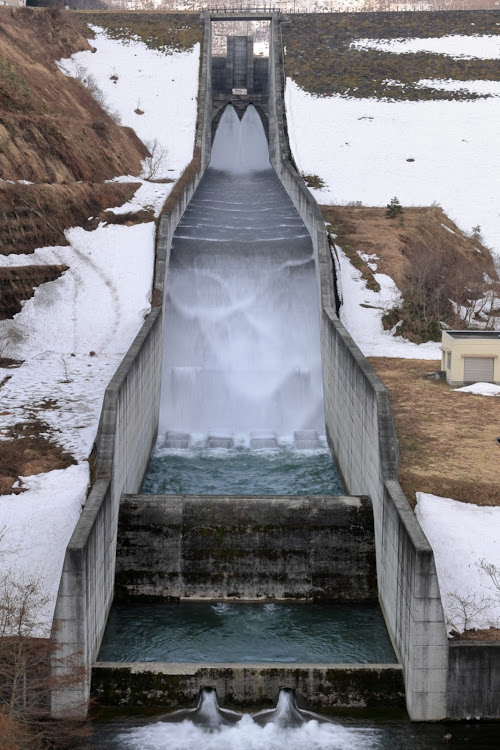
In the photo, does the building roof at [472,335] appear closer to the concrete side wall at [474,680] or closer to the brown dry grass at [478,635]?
the brown dry grass at [478,635]

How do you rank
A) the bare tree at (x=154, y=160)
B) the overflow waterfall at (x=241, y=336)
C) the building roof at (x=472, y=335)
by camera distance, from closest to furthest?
the building roof at (x=472, y=335), the overflow waterfall at (x=241, y=336), the bare tree at (x=154, y=160)

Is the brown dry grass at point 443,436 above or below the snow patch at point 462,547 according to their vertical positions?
above

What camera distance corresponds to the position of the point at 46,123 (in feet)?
125

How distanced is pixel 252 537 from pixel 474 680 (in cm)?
559

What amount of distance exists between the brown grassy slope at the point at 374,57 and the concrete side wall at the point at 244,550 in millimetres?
43698

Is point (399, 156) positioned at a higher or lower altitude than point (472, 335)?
higher

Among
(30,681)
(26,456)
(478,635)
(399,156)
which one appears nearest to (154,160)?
(399,156)

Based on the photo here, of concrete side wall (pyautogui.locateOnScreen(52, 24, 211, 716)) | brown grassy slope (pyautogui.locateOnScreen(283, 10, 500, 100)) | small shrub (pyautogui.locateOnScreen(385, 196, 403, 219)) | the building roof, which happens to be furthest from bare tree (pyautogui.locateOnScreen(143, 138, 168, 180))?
the building roof

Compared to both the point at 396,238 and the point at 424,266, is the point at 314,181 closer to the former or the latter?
the point at 396,238

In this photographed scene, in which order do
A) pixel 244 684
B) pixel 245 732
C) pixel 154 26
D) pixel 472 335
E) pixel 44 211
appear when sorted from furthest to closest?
pixel 154 26 → pixel 44 211 → pixel 472 335 → pixel 244 684 → pixel 245 732

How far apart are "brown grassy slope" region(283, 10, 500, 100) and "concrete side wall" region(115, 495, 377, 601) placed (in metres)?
43.7

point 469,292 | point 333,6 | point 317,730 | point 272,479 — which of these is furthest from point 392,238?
point 333,6

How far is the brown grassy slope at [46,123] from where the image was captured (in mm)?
35438

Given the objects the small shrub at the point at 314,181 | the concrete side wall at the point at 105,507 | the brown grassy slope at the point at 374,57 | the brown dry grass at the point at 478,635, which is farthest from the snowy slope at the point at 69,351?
the brown grassy slope at the point at 374,57
